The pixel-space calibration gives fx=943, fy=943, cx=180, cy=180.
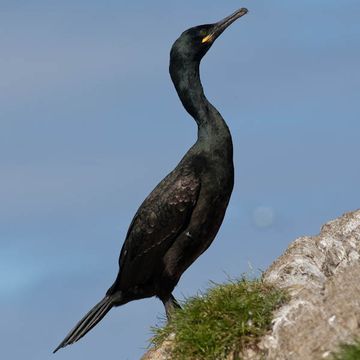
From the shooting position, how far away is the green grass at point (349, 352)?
6004 mm

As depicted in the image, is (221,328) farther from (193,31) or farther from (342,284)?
(193,31)

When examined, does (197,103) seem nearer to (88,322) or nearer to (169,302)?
(169,302)

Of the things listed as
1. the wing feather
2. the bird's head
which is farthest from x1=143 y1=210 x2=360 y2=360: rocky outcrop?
the bird's head

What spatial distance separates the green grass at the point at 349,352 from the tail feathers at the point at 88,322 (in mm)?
4853

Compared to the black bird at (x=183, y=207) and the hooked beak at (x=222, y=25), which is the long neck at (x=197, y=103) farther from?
the hooked beak at (x=222, y=25)

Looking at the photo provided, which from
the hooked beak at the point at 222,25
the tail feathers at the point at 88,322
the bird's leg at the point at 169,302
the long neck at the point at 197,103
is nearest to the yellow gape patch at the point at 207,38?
the hooked beak at the point at 222,25

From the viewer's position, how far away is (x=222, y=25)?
11.0m

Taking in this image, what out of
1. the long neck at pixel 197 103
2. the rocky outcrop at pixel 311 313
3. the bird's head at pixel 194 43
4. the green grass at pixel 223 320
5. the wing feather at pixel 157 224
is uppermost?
the bird's head at pixel 194 43

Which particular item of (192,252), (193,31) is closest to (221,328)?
(192,252)

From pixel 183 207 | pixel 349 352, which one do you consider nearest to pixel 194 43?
pixel 183 207

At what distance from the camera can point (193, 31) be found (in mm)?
10570

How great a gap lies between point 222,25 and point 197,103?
1.26 m

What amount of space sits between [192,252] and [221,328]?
242 centimetres

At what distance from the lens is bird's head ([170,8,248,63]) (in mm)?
10383
